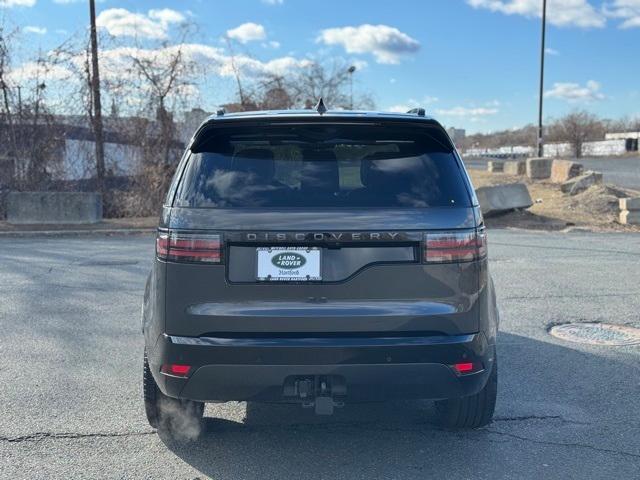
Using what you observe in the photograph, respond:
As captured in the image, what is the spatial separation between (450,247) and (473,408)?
4.02ft

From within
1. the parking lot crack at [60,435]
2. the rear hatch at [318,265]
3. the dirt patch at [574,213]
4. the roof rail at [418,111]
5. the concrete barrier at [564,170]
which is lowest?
the parking lot crack at [60,435]

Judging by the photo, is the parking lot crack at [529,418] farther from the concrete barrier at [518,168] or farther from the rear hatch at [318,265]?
the concrete barrier at [518,168]

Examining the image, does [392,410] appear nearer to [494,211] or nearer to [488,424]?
[488,424]

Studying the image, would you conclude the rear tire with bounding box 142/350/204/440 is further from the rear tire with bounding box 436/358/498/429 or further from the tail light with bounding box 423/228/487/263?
the tail light with bounding box 423/228/487/263

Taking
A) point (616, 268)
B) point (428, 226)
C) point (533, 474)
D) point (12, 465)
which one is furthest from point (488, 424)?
point (616, 268)

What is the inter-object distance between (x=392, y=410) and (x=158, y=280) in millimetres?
1956

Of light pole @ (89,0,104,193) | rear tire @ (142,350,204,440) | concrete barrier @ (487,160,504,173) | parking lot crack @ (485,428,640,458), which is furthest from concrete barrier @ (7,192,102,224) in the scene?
concrete barrier @ (487,160,504,173)

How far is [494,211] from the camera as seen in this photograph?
50.9ft

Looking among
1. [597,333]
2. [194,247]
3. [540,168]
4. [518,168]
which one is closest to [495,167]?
[518,168]

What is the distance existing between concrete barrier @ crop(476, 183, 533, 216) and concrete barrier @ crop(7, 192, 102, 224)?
9.58m

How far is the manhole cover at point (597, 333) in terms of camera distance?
18.9 ft

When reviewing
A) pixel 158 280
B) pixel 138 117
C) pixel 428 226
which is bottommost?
pixel 158 280

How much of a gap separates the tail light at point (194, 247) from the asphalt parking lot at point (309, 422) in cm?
121

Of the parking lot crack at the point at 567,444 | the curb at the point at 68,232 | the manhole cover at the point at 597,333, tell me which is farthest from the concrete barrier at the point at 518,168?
the parking lot crack at the point at 567,444
